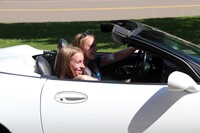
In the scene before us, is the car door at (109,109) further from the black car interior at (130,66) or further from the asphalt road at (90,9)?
the asphalt road at (90,9)

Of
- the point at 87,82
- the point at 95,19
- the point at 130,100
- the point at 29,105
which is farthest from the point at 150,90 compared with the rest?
the point at 95,19

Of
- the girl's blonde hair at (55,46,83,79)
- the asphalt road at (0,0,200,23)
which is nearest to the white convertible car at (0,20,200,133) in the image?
the girl's blonde hair at (55,46,83,79)

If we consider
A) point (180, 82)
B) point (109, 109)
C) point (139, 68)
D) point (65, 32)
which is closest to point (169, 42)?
point (139, 68)

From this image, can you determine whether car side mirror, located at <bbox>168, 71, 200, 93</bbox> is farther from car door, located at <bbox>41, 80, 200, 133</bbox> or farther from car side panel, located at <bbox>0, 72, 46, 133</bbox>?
car side panel, located at <bbox>0, 72, 46, 133</bbox>

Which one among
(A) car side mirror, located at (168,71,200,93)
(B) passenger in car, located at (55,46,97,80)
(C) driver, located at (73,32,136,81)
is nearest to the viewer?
(A) car side mirror, located at (168,71,200,93)

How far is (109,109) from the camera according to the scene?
354 centimetres

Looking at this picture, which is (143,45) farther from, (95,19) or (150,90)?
(95,19)

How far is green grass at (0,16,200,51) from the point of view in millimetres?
10106

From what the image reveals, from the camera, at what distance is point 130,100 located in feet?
11.6

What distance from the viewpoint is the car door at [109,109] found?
354 centimetres

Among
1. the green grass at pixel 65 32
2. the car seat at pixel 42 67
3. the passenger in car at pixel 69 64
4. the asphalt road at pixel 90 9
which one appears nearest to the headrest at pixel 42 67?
the car seat at pixel 42 67

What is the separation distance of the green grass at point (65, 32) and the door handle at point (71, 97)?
553 centimetres

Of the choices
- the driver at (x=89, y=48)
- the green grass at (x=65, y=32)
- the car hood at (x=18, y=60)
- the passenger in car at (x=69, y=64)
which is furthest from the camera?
the green grass at (x=65, y=32)

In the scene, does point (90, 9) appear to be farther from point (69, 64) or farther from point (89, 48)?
point (69, 64)
